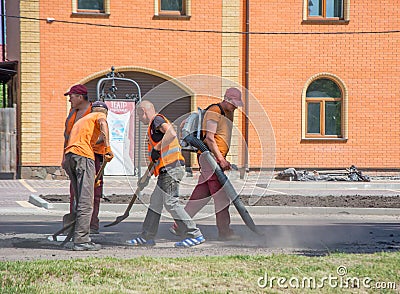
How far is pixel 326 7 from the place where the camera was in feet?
70.9

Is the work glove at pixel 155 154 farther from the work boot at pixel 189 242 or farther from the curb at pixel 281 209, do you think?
the curb at pixel 281 209

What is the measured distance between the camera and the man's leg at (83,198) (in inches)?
321

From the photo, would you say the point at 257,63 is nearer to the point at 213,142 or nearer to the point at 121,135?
the point at 121,135

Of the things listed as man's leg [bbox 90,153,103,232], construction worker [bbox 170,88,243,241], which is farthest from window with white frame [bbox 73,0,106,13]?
construction worker [bbox 170,88,243,241]

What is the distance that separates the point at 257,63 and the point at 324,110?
2618 mm

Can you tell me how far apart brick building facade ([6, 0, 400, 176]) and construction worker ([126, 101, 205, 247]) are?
11.9 metres

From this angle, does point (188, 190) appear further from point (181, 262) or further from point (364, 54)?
point (181, 262)

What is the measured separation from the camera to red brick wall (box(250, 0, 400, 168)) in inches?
839

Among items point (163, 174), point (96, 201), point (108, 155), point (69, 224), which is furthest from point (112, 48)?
point (69, 224)

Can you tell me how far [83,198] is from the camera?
816 cm

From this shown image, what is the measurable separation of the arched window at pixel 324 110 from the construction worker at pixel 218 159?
12715mm

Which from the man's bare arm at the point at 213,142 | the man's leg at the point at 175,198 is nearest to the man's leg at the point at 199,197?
the man's bare arm at the point at 213,142

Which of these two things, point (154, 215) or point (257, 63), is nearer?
point (154, 215)

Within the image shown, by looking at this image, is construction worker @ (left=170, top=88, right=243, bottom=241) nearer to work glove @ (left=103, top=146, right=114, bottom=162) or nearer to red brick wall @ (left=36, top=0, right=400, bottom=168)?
work glove @ (left=103, top=146, right=114, bottom=162)
